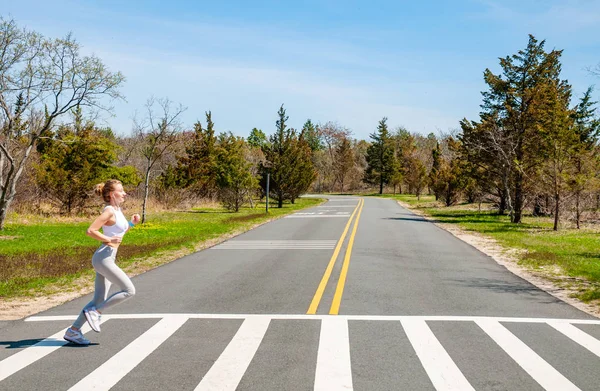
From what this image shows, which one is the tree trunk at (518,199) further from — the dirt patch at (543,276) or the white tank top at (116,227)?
the white tank top at (116,227)

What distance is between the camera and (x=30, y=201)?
32.2 metres

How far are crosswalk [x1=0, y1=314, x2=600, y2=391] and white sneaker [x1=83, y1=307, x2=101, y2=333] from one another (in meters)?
0.24

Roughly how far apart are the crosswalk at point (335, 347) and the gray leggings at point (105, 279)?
0.45m

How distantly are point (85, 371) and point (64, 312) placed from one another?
3.26 metres

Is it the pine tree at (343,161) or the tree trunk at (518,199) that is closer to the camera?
the tree trunk at (518,199)

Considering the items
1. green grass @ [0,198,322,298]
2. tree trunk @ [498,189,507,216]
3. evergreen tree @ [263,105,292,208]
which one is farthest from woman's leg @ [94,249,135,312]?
evergreen tree @ [263,105,292,208]

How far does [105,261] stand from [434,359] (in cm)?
372

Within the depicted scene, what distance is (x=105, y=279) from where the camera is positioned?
653 centimetres

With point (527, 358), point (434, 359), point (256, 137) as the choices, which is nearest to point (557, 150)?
point (527, 358)

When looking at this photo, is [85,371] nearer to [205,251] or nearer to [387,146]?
[205,251]

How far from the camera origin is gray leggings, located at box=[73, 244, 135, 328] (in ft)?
20.4

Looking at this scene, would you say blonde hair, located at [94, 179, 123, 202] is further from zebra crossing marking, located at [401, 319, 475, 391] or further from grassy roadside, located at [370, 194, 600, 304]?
grassy roadside, located at [370, 194, 600, 304]

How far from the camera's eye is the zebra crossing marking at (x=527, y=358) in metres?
5.05

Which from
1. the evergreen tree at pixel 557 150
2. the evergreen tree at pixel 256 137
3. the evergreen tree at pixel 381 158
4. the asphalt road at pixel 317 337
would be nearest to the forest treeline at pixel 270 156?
the evergreen tree at pixel 557 150
